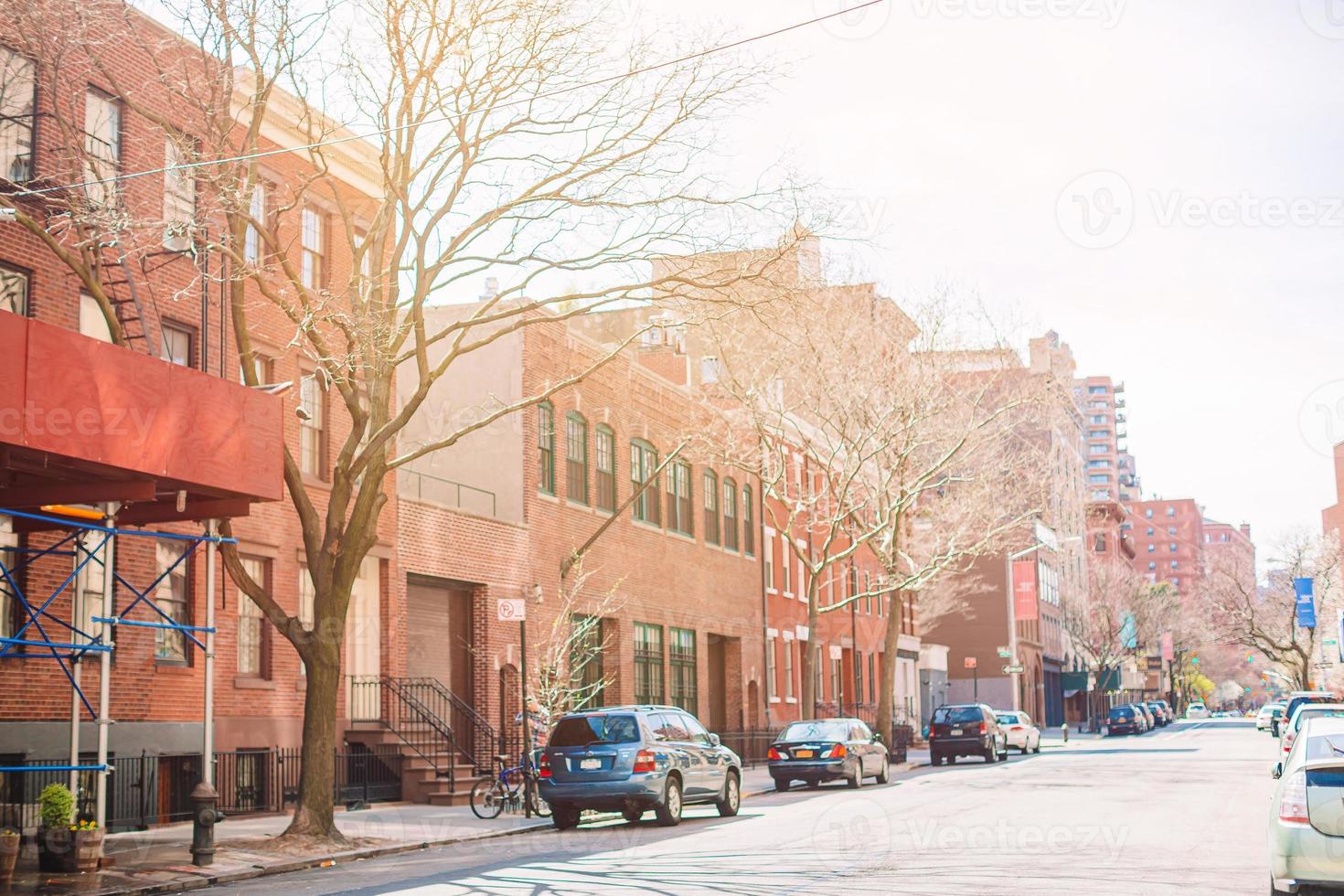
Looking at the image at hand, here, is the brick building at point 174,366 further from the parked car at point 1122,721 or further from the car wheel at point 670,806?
the parked car at point 1122,721

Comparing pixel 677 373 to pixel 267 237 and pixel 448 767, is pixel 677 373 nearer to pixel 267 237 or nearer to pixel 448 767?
pixel 448 767

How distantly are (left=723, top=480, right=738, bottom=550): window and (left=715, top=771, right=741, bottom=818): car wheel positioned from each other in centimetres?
2213

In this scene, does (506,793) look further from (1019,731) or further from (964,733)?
(1019,731)

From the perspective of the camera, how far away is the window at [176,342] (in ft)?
77.2

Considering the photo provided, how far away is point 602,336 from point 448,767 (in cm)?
1927

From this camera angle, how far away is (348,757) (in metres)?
26.3

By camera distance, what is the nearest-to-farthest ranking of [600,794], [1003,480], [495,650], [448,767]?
[600,794] < [448,767] < [495,650] < [1003,480]

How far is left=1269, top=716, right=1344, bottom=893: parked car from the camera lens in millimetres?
10555

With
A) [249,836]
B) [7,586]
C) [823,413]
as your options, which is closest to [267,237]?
[7,586]

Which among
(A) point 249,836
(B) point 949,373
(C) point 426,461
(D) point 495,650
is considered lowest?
(A) point 249,836

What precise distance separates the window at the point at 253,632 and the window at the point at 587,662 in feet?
28.3

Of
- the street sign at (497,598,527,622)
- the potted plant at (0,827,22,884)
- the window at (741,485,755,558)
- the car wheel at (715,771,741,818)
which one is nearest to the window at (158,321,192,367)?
the street sign at (497,598,527,622)

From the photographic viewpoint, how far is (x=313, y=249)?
27.9 metres

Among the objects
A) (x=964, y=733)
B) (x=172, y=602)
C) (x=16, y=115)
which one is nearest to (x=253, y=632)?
(x=172, y=602)
